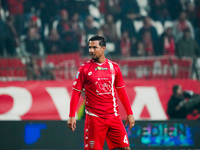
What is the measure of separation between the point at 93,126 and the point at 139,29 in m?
6.82

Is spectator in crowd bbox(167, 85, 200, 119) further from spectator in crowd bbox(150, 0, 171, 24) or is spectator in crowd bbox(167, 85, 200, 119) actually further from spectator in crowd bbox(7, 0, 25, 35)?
spectator in crowd bbox(7, 0, 25, 35)

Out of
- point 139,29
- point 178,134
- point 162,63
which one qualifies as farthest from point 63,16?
point 178,134

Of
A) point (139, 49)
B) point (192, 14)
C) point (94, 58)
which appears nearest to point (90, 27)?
point (139, 49)

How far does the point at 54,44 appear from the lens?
11.2 m

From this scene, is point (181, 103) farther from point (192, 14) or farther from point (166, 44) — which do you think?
point (192, 14)

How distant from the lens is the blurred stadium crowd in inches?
431

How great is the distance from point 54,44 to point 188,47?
3.89 meters

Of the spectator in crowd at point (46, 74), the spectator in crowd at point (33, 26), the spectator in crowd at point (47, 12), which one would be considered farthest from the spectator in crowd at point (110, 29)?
the spectator in crowd at point (46, 74)

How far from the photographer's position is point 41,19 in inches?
459

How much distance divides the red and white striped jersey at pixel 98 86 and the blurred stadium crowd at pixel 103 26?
221 inches

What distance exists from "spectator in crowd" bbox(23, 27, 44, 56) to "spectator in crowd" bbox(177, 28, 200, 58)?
4025mm

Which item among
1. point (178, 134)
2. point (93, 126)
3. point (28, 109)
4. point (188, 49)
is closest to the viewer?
point (93, 126)

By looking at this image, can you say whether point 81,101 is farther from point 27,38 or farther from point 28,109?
point 27,38

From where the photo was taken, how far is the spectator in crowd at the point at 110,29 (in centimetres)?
1112
